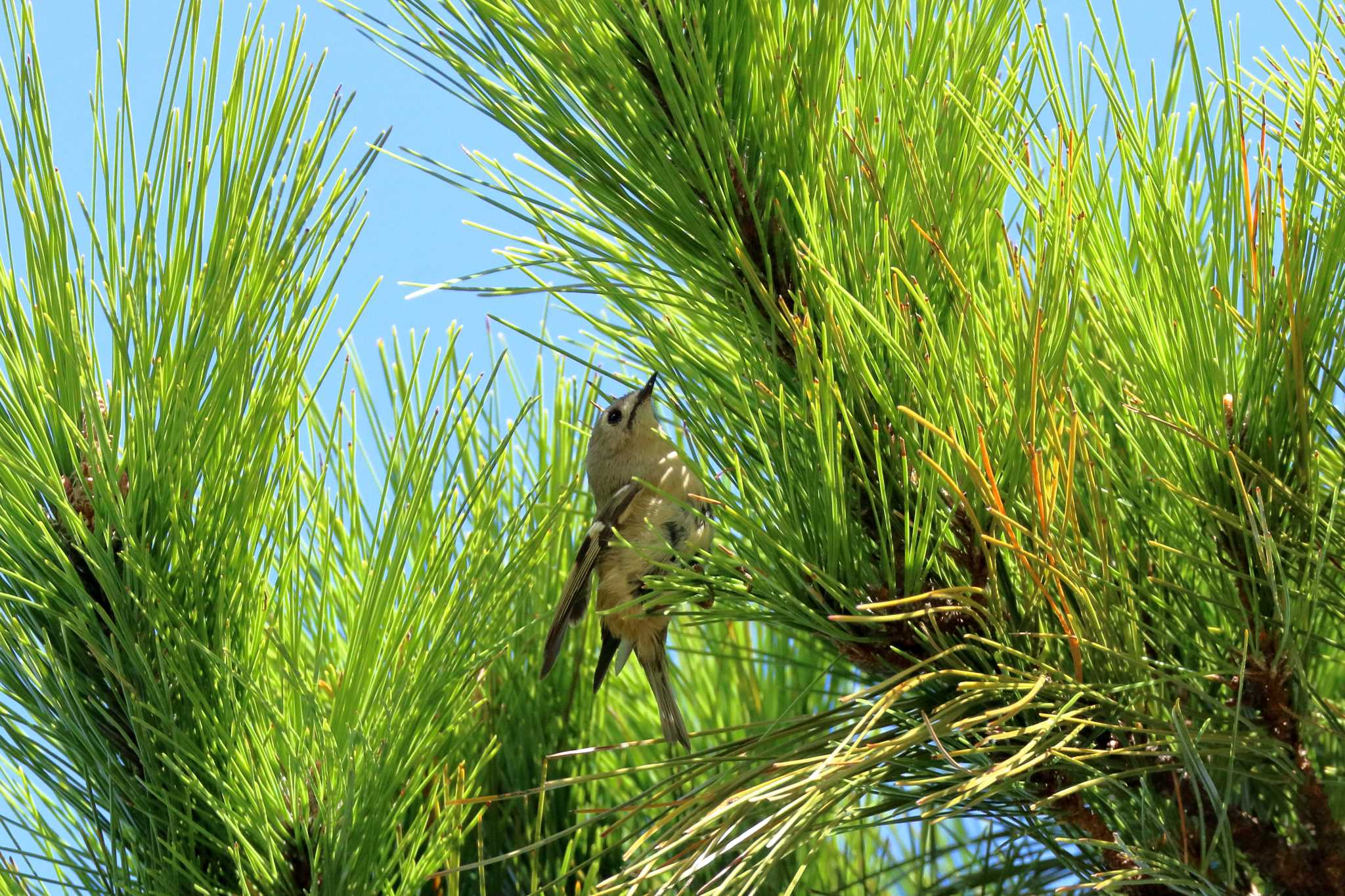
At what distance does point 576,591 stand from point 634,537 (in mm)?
751

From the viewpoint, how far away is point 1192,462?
4.06ft

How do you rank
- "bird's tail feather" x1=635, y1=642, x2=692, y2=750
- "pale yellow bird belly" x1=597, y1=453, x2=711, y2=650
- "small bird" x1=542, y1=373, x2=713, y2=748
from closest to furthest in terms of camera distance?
"small bird" x1=542, y1=373, x2=713, y2=748
"bird's tail feather" x1=635, y1=642, x2=692, y2=750
"pale yellow bird belly" x1=597, y1=453, x2=711, y2=650

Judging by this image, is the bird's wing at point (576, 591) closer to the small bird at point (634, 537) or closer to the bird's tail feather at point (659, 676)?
the small bird at point (634, 537)

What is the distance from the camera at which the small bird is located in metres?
1.65

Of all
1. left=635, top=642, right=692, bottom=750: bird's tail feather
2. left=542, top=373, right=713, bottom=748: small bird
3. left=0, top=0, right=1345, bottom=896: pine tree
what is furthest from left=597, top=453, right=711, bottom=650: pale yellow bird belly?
left=0, top=0, right=1345, bottom=896: pine tree

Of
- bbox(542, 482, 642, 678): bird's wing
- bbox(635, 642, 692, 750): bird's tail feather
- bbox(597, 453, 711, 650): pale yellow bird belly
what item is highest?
bbox(597, 453, 711, 650): pale yellow bird belly

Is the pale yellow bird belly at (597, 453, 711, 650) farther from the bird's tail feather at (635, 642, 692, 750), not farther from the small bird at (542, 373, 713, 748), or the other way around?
the bird's tail feather at (635, 642, 692, 750)

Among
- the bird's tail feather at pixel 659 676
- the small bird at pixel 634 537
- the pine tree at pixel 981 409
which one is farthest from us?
the bird's tail feather at pixel 659 676

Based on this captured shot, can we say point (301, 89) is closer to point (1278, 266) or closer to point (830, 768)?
point (830, 768)

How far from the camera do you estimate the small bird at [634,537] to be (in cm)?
165

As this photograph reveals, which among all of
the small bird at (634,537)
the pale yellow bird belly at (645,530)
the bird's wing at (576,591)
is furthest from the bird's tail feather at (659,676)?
the pale yellow bird belly at (645,530)

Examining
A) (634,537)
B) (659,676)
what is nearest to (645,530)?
(634,537)

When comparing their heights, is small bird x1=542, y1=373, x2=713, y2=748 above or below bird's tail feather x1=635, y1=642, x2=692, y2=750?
above

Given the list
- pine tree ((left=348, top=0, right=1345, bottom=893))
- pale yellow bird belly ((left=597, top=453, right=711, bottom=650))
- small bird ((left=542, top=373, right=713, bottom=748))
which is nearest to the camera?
pine tree ((left=348, top=0, right=1345, bottom=893))
